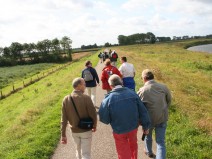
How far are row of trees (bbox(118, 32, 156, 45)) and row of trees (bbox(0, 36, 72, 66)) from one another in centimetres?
8404

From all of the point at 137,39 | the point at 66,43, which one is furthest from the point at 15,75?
the point at 137,39

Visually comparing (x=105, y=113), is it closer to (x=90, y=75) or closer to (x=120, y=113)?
(x=120, y=113)

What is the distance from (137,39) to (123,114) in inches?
7598

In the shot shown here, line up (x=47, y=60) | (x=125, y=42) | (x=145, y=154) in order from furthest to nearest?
(x=125, y=42), (x=47, y=60), (x=145, y=154)

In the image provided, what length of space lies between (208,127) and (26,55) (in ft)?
374

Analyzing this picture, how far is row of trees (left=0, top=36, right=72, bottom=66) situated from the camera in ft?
359

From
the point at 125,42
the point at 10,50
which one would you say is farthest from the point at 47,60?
the point at 125,42

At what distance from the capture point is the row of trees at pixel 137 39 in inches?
7648

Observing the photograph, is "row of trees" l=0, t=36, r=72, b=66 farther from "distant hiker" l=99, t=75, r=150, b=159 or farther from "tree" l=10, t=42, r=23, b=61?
"distant hiker" l=99, t=75, r=150, b=159

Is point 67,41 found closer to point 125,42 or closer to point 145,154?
point 125,42

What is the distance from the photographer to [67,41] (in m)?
114

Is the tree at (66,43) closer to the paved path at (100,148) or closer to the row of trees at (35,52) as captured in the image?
the row of trees at (35,52)

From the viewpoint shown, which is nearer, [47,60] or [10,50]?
[47,60]

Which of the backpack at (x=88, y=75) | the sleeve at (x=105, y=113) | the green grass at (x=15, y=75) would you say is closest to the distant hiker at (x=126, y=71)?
the backpack at (x=88, y=75)
